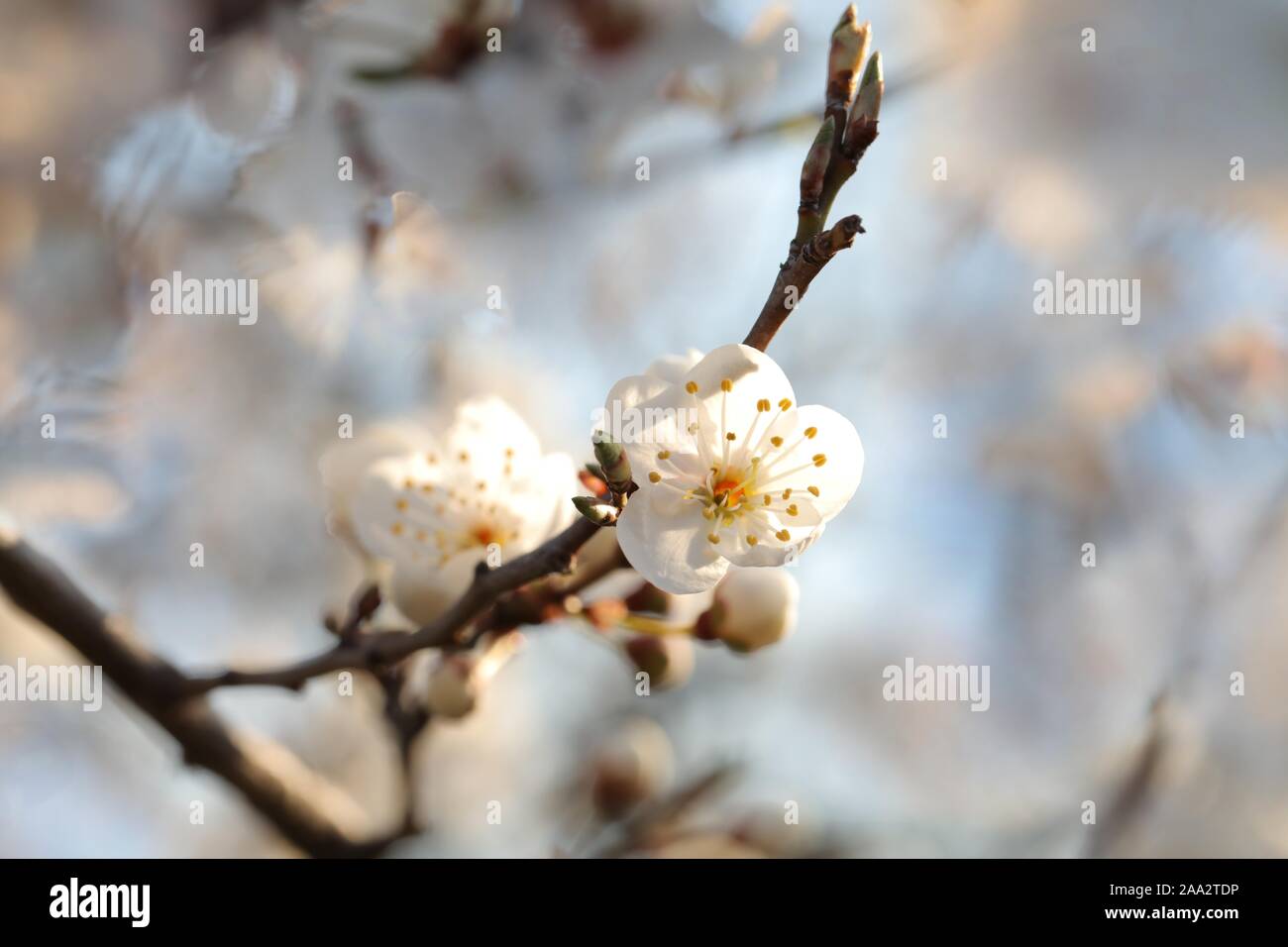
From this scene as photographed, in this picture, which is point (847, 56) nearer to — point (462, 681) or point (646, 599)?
point (646, 599)

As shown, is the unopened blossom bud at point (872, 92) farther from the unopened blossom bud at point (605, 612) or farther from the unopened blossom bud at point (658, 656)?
the unopened blossom bud at point (658, 656)

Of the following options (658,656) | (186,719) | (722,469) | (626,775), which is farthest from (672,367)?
(626,775)

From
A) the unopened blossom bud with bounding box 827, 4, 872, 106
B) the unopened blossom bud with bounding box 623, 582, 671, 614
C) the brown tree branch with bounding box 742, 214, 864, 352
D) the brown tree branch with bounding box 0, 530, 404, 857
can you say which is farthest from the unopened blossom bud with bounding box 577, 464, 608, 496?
the brown tree branch with bounding box 0, 530, 404, 857

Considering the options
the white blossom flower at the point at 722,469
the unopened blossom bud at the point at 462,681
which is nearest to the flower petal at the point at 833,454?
the white blossom flower at the point at 722,469

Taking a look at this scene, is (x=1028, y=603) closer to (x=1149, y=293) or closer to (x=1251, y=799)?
(x=1251, y=799)

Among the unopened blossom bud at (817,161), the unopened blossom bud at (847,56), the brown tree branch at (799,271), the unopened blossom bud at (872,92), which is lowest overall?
the brown tree branch at (799,271)

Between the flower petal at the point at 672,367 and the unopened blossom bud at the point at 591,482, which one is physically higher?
the flower petal at the point at 672,367
